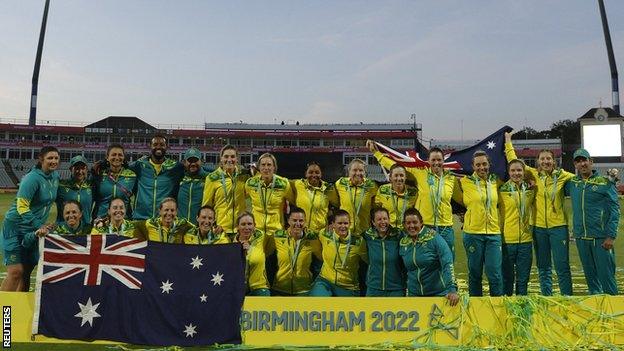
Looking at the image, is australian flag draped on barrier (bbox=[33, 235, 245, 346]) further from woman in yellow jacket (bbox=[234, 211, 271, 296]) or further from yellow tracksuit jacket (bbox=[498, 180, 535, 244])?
yellow tracksuit jacket (bbox=[498, 180, 535, 244])

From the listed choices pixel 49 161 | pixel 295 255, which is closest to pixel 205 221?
pixel 295 255

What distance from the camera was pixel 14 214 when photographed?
5.44 metres

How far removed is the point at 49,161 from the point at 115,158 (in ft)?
2.76

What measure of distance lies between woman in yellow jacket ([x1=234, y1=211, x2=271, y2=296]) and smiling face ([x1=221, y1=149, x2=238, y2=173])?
1064 mm

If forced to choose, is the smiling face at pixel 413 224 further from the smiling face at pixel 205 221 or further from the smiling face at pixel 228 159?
the smiling face at pixel 228 159

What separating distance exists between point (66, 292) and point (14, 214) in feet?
4.87

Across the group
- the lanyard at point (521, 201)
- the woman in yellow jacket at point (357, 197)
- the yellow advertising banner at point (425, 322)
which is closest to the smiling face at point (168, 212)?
the yellow advertising banner at point (425, 322)

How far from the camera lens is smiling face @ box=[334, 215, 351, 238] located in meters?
5.12

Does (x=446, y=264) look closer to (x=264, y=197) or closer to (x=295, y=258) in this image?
(x=295, y=258)

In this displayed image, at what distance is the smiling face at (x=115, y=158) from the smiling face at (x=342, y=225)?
309 cm

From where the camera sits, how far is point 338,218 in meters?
5.14

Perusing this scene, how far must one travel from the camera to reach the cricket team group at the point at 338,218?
5105mm

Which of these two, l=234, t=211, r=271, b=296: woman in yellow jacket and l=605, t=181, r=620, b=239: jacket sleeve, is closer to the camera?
l=234, t=211, r=271, b=296: woman in yellow jacket

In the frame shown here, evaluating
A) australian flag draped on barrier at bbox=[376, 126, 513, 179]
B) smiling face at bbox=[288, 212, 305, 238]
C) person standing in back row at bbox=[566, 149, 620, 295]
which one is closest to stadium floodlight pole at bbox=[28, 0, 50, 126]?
australian flag draped on barrier at bbox=[376, 126, 513, 179]
